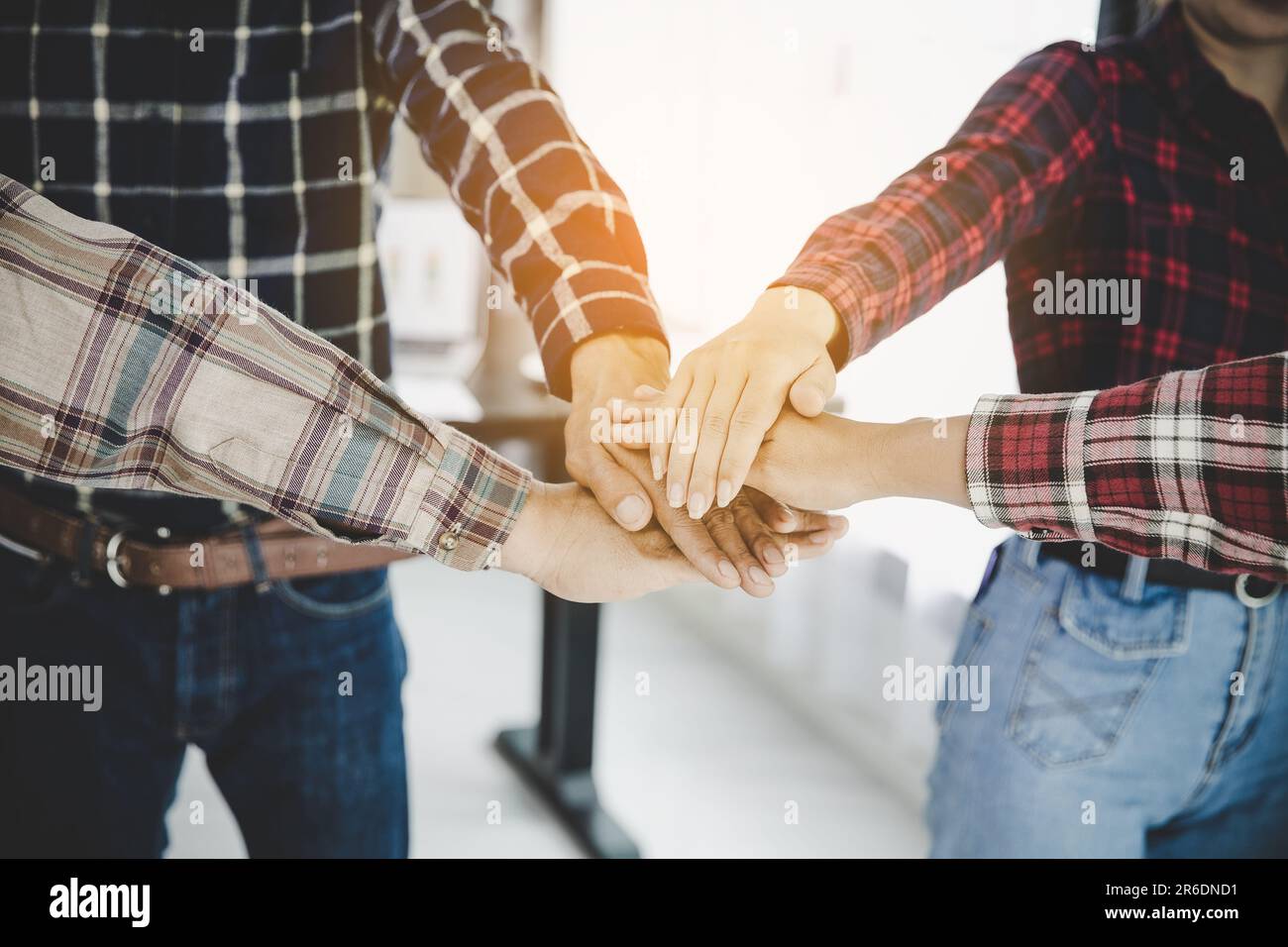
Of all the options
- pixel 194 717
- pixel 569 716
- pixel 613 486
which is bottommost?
pixel 569 716

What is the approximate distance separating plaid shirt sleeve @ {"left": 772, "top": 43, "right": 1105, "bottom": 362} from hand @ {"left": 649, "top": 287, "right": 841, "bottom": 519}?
0.03 meters

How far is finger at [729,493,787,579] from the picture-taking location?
3.06ft

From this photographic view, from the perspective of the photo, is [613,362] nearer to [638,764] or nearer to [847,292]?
[847,292]

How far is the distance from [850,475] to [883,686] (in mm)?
1395

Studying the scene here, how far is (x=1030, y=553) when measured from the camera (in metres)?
1.00

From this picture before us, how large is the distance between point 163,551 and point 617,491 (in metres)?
0.40

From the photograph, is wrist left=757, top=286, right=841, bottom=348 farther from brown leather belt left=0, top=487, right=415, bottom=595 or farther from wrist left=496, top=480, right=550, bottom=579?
brown leather belt left=0, top=487, right=415, bottom=595

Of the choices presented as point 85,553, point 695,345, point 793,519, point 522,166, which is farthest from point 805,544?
point 695,345

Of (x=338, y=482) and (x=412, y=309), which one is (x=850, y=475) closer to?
(x=338, y=482)

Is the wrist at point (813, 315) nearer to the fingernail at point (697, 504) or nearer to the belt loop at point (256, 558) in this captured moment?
the fingernail at point (697, 504)

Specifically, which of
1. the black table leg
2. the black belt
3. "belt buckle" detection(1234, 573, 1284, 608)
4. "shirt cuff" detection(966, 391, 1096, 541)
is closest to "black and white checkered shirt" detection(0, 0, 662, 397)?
"shirt cuff" detection(966, 391, 1096, 541)

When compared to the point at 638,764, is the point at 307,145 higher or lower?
higher
